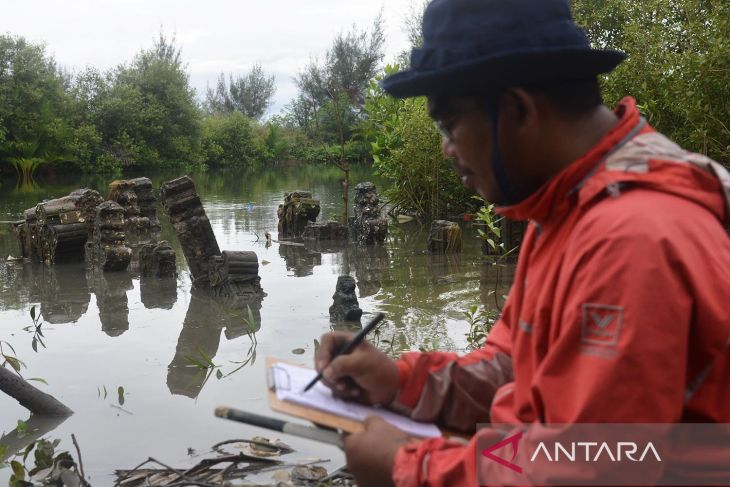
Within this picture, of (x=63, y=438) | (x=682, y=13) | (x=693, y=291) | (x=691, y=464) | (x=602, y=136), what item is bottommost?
(x=63, y=438)

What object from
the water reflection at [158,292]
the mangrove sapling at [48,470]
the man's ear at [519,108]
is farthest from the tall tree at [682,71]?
the man's ear at [519,108]

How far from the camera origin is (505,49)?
176 cm

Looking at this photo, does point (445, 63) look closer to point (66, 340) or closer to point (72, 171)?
point (66, 340)

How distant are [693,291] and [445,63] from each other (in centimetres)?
72

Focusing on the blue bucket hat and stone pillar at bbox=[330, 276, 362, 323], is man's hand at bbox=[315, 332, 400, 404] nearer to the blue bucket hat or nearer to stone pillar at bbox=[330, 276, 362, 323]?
the blue bucket hat

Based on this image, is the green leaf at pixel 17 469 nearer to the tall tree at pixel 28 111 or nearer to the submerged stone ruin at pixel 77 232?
the submerged stone ruin at pixel 77 232

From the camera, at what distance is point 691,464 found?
5.43ft

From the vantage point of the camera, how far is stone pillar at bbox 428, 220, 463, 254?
12.2 m

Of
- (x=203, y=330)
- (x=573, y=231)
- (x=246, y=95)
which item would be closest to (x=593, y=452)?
(x=573, y=231)

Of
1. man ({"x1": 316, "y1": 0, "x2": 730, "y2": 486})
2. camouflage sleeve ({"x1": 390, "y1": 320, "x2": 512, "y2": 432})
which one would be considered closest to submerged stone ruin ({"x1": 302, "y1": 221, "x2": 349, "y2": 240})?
camouflage sleeve ({"x1": 390, "y1": 320, "x2": 512, "y2": 432})

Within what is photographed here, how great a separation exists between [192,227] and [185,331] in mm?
2239

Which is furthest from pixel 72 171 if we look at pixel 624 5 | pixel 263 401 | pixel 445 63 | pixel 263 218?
pixel 445 63

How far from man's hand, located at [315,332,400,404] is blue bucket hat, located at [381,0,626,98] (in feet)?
2.63

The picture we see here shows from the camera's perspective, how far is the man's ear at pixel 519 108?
5.80ft
